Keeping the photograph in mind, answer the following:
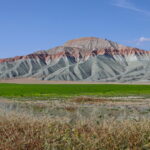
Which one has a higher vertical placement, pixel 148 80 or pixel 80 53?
pixel 80 53

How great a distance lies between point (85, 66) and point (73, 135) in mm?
161109

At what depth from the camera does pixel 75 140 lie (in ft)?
22.4

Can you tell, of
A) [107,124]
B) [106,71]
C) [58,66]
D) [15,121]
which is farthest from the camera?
[58,66]

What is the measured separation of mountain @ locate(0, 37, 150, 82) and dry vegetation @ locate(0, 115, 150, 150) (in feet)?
432

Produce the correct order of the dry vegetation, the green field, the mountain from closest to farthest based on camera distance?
the dry vegetation, the green field, the mountain

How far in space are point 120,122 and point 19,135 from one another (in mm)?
2570

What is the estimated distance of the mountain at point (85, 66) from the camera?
153 metres

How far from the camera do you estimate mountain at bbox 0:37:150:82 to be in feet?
501

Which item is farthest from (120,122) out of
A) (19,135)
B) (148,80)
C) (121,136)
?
(148,80)

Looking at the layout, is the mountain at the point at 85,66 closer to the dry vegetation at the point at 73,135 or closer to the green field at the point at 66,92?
the green field at the point at 66,92

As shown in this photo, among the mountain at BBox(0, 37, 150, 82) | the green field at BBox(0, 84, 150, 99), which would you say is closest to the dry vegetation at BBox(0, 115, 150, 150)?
the green field at BBox(0, 84, 150, 99)

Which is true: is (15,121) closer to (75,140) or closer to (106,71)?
(75,140)

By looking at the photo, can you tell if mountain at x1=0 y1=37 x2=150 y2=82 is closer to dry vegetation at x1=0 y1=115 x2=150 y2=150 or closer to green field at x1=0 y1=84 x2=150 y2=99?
green field at x1=0 y1=84 x2=150 y2=99

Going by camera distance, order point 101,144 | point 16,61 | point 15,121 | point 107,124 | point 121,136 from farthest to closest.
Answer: point 16,61 < point 15,121 < point 107,124 < point 121,136 < point 101,144
